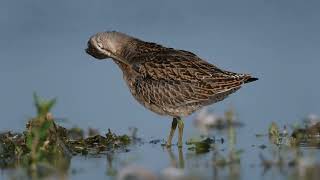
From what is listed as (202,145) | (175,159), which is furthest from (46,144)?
(202,145)

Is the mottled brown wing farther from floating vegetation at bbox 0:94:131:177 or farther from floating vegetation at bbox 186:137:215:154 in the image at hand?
floating vegetation at bbox 186:137:215:154

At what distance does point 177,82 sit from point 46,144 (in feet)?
7.77

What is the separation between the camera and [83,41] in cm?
1443

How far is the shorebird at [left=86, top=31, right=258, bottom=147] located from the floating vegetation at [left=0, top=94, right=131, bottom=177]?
26.4 inches

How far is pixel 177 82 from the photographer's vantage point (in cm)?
1071

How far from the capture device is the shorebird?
1062 cm

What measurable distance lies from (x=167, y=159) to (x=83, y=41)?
5.61 m

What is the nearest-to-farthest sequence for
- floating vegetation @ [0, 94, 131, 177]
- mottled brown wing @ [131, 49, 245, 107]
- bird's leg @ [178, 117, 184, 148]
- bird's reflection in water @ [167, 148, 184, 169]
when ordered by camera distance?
1. floating vegetation @ [0, 94, 131, 177]
2. bird's reflection in water @ [167, 148, 184, 169]
3. bird's leg @ [178, 117, 184, 148]
4. mottled brown wing @ [131, 49, 245, 107]

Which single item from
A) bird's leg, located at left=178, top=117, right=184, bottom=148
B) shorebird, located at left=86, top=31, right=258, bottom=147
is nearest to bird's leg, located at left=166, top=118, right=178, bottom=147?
shorebird, located at left=86, top=31, right=258, bottom=147

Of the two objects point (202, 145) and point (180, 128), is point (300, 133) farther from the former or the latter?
point (180, 128)

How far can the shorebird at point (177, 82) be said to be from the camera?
10.6 metres

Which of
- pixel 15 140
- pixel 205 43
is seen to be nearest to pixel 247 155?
pixel 15 140

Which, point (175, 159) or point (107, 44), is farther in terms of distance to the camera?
point (107, 44)

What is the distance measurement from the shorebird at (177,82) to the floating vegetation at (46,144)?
2.20ft
